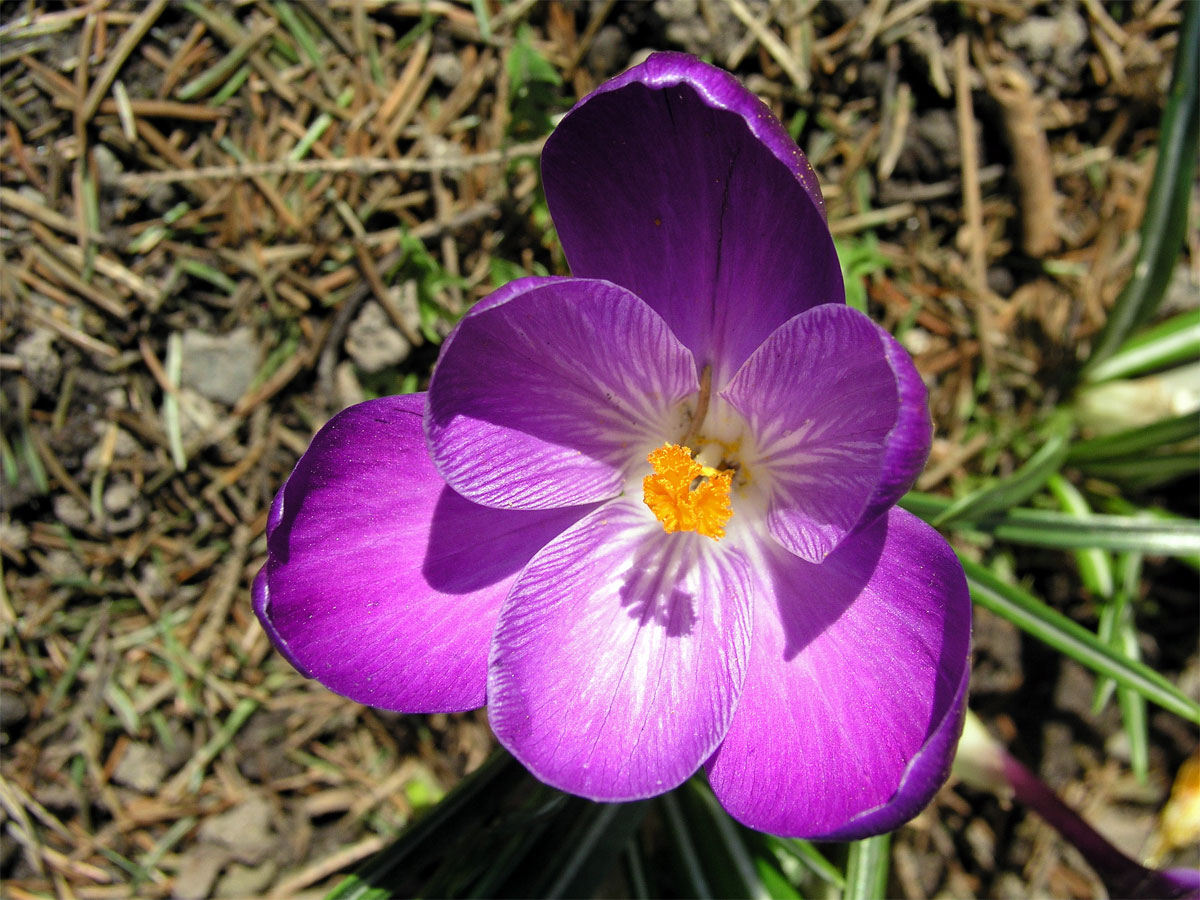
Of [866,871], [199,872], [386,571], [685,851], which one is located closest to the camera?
[386,571]

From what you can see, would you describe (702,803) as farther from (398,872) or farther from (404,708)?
(404,708)

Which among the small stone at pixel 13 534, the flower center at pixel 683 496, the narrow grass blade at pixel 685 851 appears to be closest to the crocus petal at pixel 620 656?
the flower center at pixel 683 496

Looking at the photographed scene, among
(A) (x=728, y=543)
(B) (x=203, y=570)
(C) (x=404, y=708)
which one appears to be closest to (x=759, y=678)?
(A) (x=728, y=543)

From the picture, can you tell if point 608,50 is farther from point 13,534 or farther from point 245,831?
point 245,831

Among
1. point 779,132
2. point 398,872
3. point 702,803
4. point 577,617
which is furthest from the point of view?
point 702,803

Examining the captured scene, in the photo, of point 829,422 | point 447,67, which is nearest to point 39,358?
point 447,67

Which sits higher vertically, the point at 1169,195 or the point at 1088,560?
the point at 1169,195
